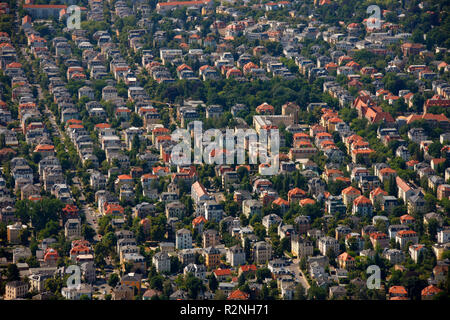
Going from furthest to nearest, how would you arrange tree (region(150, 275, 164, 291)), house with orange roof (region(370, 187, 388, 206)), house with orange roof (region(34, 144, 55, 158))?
house with orange roof (region(34, 144, 55, 158)) → house with orange roof (region(370, 187, 388, 206)) → tree (region(150, 275, 164, 291))

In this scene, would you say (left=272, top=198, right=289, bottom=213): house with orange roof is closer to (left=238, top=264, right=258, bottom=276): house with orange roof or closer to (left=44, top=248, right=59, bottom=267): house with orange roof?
(left=238, top=264, right=258, bottom=276): house with orange roof

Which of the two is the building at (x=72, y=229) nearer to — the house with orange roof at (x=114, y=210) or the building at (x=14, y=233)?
the building at (x=14, y=233)

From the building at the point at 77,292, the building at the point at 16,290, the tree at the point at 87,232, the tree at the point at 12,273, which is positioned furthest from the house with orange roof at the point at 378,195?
the building at the point at 16,290

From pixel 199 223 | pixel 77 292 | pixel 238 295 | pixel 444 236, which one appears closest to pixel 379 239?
pixel 444 236

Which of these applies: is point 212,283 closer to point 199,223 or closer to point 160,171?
point 199,223

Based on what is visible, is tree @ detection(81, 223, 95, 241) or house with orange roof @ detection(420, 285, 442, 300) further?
tree @ detection(81, 223, 95, 241)

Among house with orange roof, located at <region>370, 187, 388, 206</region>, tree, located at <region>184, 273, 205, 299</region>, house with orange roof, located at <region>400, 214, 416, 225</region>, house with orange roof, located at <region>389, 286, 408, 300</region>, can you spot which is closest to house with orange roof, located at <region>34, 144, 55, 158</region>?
house with orange roof, located at <region>370, 187, 388, 206</region>

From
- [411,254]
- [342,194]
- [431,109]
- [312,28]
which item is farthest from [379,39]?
[411,254]

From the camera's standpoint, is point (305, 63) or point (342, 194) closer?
point (342, 194)

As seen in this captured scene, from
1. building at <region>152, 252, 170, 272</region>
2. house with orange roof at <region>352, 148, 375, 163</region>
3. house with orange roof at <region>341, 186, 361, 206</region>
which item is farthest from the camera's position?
house with orange roof at <region>352, 148, 375, 163</region>

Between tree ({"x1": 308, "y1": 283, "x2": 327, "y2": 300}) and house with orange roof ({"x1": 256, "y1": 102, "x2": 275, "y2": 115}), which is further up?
house with orange roof ({"x1": 256, "y1": 102, "x2": 275, "y2": 115})

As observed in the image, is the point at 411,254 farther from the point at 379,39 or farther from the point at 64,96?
the point at 379,39
